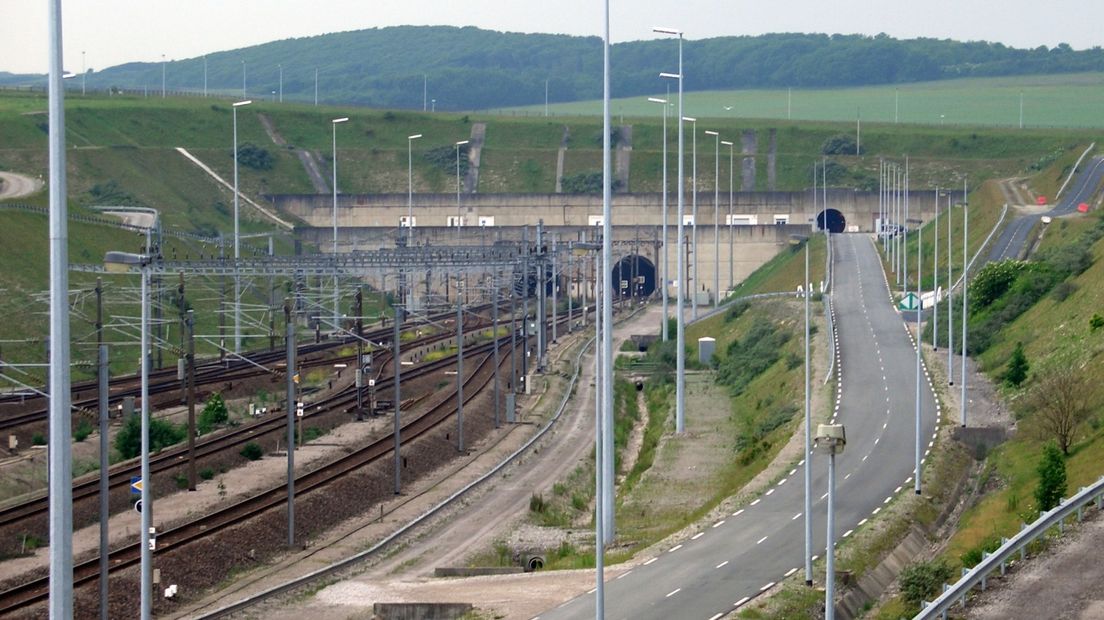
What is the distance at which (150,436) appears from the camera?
50312 mm

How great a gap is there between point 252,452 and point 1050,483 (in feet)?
83.0

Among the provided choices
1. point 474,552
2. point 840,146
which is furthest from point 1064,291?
point 840,146

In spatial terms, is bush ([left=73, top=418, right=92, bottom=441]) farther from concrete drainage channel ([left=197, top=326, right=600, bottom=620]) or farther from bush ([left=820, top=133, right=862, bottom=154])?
bush ([left=820, top=133, right=862, bottom=154])

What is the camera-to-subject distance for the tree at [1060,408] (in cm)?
3997

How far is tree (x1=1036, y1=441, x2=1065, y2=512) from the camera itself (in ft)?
107

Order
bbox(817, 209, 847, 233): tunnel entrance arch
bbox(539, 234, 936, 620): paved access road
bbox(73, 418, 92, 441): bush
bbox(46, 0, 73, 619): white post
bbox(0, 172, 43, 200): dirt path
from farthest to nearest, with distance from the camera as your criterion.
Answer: bbox(817, 209, 847, 233): tunnel entrance arch → bbox(0, 172, 43, 200): dirt path → bbox(73, 418, 92, 441): bush → bbox(539, 234, 936, 620): paved access road → bbox(46, 0, 73, 619): white post

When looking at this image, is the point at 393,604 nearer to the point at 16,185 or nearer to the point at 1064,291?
the point at 1064,291

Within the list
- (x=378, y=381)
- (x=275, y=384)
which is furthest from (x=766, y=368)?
(x=275, y=384)

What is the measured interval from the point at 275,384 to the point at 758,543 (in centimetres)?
3581

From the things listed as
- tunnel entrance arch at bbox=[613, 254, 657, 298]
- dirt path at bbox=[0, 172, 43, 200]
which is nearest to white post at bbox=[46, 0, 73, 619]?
dirt path at bbox=[0, 172, 43, 200]

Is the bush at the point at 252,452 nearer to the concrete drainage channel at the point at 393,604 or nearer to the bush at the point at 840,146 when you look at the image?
the concrete drainage channel at the point at 393,604

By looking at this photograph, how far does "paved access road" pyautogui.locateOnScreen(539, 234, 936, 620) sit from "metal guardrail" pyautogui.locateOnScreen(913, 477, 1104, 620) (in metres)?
5.03

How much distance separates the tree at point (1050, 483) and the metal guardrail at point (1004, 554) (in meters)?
2.51

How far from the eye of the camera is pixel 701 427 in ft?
186
